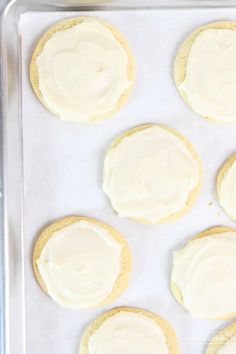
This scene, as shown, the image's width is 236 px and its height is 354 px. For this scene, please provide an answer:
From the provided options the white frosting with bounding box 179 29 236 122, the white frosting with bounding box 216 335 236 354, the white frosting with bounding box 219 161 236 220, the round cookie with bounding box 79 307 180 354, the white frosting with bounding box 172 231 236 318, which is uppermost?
the white frosting with bounding box 179 29 236 122

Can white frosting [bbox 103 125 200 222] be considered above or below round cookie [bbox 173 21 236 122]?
below

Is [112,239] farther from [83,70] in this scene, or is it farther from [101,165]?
[83,70]

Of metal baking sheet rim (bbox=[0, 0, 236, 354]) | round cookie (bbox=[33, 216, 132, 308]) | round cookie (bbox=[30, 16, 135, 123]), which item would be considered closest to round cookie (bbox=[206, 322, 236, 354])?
round cookie (bbox=[33, 216, 132, 308])

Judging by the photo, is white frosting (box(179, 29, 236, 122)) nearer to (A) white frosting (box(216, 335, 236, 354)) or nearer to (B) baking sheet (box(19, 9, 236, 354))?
(B) baking sheet (box(19, 9, 236, 354))

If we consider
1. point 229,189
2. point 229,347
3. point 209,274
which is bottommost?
point 229,347

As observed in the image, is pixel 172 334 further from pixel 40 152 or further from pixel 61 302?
pixel 40 152

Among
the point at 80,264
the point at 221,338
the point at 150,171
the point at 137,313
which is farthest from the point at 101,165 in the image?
the point at 221,338
